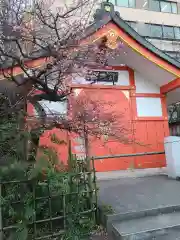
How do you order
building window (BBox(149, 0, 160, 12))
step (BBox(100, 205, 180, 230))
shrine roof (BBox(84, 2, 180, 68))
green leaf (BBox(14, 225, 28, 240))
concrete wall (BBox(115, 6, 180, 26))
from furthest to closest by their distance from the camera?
building window (BBox(149, 0, 160, 12)) < concrete wall (BBox(115, 6, 180, 26)) < shrine roof (BBox(84, 2, 180, 68)) < step (BBox(100, 205, 180, 230)) < green leaf (BBox(14, 225, 28, 240))

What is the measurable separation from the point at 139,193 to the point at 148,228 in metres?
1.79

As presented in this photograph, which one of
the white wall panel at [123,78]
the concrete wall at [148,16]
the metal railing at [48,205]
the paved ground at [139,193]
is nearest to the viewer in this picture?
the metal railing at [48,205]

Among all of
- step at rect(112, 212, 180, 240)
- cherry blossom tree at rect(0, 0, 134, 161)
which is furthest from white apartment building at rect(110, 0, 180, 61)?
step at rect(112, 212, 180, 240)

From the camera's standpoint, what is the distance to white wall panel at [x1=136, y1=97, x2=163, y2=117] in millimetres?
9688

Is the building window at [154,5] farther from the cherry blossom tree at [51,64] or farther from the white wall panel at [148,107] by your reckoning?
the cherry blossom tree at [51,64]

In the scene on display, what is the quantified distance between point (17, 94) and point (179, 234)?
14.0 ft

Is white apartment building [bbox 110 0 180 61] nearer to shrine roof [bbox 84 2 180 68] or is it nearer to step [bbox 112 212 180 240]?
shrine roof [bbox 84 2 180 68]

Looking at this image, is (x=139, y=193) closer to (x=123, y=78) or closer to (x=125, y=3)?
(x=123, y=78)

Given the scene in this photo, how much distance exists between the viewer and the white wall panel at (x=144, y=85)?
32.3 ft

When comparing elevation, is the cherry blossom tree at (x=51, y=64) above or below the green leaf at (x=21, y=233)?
above

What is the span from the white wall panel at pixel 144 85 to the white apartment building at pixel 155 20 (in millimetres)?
15518

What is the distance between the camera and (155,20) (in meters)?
25.0

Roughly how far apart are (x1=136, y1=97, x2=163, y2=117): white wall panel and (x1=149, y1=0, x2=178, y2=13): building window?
19310mm

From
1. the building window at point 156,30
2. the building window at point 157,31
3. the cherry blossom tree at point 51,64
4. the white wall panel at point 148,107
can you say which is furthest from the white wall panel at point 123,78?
the building window at point 156,30
